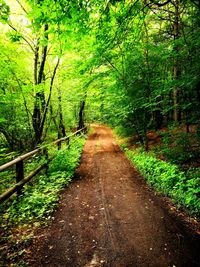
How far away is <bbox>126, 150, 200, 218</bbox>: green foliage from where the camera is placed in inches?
175

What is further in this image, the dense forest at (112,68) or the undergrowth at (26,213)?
the dense forest at (112,68)

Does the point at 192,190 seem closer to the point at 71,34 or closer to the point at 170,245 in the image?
the point at 170,245

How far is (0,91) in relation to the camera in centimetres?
766

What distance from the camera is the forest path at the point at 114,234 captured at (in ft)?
10.2

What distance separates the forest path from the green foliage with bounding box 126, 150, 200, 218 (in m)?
0.43

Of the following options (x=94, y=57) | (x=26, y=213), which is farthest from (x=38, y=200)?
(x=94, y=57)

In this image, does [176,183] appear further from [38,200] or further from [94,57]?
[94,57]

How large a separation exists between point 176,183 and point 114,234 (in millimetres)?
2639

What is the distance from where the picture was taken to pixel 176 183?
5.43 metres

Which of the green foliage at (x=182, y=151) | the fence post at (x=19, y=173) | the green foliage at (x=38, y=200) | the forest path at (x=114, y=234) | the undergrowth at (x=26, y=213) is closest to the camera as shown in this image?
the forest path at (x=114, y=234)

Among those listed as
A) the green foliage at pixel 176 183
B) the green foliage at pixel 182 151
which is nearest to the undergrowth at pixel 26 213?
the green foliage at pixel 176 183

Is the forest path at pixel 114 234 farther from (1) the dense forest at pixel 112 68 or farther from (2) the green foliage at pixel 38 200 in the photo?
(1) the dense forest at pixel 112 68

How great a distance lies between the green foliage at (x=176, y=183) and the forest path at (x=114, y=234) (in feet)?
1.40

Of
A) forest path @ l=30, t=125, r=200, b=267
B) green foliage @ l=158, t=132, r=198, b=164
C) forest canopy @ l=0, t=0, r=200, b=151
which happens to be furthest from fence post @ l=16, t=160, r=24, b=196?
green foliage @ l=158, t=132, r=198, b=164
